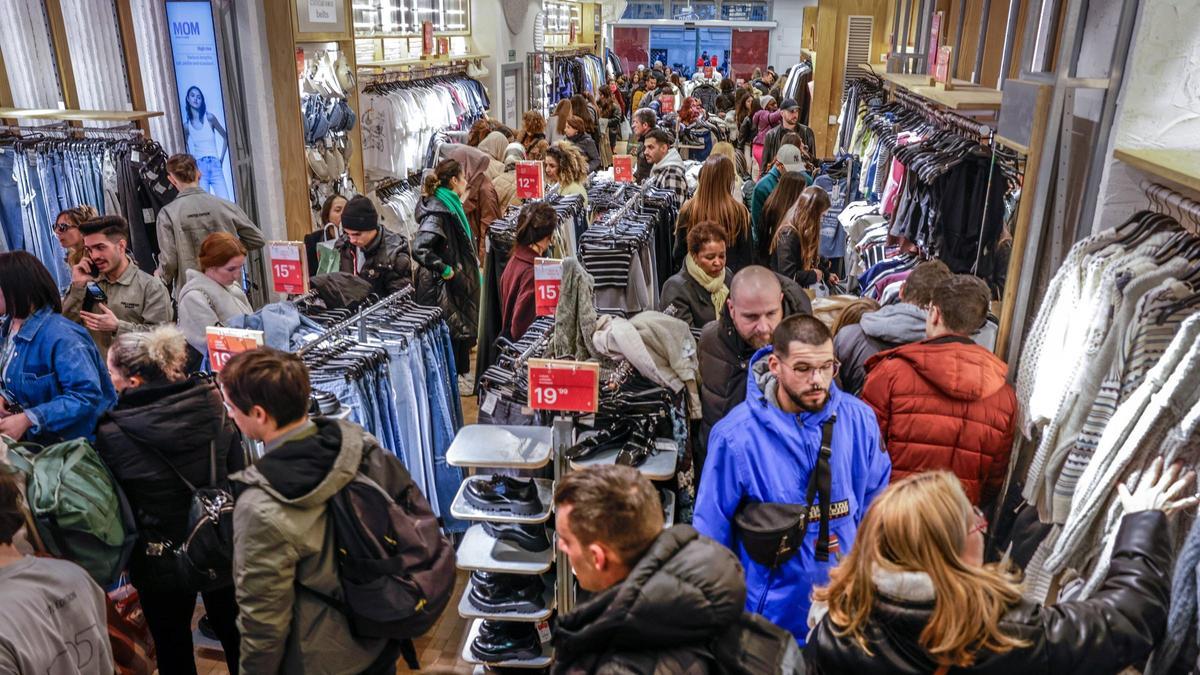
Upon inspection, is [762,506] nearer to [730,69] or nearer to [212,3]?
[212,3]

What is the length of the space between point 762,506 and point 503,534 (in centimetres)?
128

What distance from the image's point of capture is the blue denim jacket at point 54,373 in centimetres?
347

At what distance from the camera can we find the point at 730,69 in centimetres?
2991

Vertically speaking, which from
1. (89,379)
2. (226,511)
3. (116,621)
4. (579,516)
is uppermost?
→ (579,516)

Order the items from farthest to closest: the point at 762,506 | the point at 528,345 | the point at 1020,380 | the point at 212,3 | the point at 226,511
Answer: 1. the point at 212,3
2. the point at 528,345
3. the point at 1020,380
4. the point at 226,511
5. the point at 762,506

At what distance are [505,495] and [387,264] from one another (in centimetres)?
218

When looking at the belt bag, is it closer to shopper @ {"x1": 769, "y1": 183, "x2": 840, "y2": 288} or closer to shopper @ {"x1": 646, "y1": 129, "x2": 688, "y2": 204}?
shopper @ {"x1": 769, "y1": 183, "x2": 840, "y2": 288}

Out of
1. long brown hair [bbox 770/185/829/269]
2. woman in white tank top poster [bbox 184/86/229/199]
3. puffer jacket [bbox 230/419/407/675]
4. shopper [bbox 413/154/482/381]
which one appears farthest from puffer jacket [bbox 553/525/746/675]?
woman in white tank top poster [bbox 184/86/229/199]

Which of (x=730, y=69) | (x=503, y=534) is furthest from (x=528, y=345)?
(x=730, y=69)

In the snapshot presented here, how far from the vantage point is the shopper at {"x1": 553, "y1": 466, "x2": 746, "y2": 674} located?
166cm

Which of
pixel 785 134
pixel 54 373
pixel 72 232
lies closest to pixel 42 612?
pixel 54 373

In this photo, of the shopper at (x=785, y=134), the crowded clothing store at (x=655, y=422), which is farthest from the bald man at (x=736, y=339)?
the shopper at (x=785, y=134)

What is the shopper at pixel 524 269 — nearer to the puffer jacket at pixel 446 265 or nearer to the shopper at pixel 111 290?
the puffer jacket at pixel 446 265

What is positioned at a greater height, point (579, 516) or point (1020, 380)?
point (579, 516)
